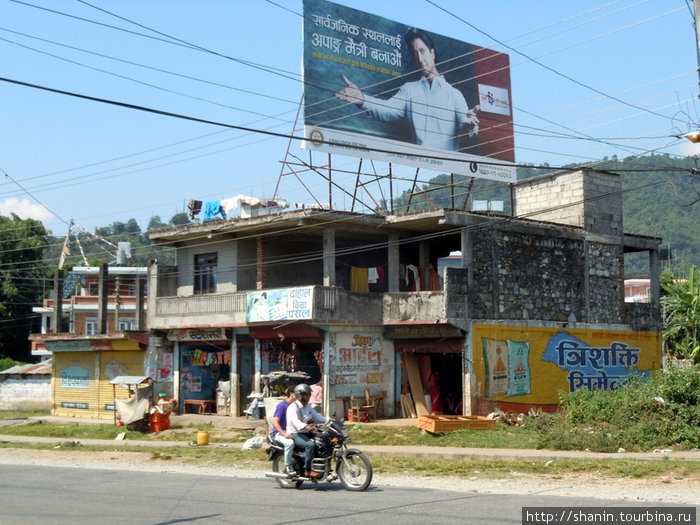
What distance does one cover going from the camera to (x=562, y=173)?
106 ft

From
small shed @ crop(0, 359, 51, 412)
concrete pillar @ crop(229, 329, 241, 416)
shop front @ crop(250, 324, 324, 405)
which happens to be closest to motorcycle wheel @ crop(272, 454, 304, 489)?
shop front @ crop(250, 324, 324, 405)

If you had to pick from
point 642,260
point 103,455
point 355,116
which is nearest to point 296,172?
point 355,116

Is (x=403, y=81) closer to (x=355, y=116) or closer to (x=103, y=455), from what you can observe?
(x=355, y=116)

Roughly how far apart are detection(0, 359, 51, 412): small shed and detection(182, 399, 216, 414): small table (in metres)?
10.8

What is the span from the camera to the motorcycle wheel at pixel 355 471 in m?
12.9

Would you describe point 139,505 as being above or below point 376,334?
below

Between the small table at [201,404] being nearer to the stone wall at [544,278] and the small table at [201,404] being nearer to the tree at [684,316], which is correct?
the stone wall at [544,278]

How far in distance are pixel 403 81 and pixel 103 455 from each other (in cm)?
1662

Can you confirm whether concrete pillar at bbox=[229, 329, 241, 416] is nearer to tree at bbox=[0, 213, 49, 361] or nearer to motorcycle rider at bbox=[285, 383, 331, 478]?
motorcycle rider at bbox=[285, 383, 331, 478]

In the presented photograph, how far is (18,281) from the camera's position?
6262 centimetres

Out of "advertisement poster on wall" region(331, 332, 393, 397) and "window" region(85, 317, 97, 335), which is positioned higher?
"window" region(85, 317, 97, 335)

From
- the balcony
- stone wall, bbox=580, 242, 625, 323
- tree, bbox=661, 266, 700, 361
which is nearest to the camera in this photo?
the balcony

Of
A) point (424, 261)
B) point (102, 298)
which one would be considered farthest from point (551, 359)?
point (102, 298)

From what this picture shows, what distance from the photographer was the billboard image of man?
30.4 meters
